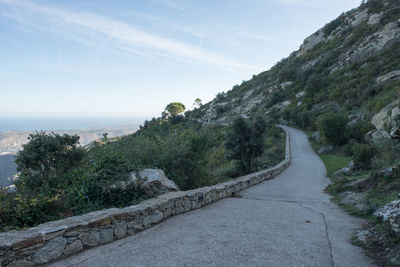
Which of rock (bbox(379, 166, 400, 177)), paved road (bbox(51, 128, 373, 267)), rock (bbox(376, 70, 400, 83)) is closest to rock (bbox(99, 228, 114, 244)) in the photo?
paved road (bbox(51, 128, 373, 267))

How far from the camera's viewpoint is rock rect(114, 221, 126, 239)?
4276 millimetres

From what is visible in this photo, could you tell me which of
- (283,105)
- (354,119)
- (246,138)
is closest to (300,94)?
(283,105)

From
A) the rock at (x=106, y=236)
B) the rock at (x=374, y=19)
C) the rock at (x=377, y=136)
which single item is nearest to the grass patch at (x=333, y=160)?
the rock at (x=377, y=136)

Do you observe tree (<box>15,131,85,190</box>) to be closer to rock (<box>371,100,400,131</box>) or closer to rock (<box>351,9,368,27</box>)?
rock (<box>371,100,400,131</box>)

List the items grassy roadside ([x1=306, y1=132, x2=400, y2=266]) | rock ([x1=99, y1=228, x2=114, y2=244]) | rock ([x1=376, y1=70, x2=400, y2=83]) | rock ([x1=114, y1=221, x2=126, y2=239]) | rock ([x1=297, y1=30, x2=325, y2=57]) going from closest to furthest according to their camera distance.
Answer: grassy roadside ([x1=306, y1=132, x2=400, y2=266]), rock ([x1=99, y1=228, x2=114, y2=244]), rock ([x1=114, y1=221, x2=126, y2=239]), rock ([x1=376, y1=70, x2=400, y2=83]), rock ([x1=297, y1=30, x2=325, y2=57])

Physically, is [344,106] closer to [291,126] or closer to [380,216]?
[291,126]

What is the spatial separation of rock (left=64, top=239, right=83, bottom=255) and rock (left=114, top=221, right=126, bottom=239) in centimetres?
63

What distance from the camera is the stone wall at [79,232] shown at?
3.15m

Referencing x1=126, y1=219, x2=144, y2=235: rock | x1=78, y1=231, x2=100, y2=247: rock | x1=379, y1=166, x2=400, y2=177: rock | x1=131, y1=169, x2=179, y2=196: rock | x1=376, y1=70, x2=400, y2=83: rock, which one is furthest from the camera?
x1=376, y1=70, x2=400, y2=83: rock

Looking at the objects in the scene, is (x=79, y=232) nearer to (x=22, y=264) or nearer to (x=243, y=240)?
(x=22, y=264)

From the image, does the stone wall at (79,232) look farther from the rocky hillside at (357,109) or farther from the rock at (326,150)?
the rock at (326,150)

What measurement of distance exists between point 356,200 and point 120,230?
6.71 m

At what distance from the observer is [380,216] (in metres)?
4.85

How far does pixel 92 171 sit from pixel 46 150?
763cm
